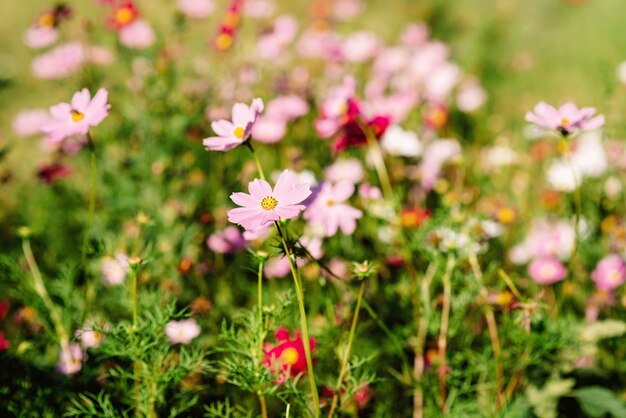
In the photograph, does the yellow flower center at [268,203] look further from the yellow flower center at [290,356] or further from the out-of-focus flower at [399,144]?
the out-of-focus flower at [399,144]

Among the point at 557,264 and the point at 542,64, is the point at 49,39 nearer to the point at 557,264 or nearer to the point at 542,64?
the point at 557,264

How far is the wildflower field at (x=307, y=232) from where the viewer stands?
3.20 ft

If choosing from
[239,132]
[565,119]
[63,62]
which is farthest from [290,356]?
[63,62]

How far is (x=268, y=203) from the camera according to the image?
81cm

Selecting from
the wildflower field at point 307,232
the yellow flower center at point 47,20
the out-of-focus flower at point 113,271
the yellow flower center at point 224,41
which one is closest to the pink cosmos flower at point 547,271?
the wildflower field at point 307,232

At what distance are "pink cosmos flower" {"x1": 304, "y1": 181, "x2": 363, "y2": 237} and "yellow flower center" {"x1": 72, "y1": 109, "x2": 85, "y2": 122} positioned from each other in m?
0.44

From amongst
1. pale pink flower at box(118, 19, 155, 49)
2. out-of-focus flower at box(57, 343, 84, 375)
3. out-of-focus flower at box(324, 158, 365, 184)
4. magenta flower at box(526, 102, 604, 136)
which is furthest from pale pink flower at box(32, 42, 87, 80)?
magenta flower at box(526, 102, 604, 136)

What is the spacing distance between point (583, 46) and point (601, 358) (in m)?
1.99

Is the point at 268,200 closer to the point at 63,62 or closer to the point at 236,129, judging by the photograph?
the point at 236,129

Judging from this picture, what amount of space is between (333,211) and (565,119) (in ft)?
1.45

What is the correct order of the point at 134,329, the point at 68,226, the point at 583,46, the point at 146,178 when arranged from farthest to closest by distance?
the point at 583,46
the point at 68,226
the point at 146,178
the point at 134,329

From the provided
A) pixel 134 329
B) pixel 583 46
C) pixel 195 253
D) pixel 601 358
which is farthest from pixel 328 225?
pixel 583 46

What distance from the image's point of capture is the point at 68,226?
6.24 feet

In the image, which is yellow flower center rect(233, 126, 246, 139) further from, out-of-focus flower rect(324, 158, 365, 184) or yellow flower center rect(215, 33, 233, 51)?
yellow flower center rect(215, 33, 233, 51)
